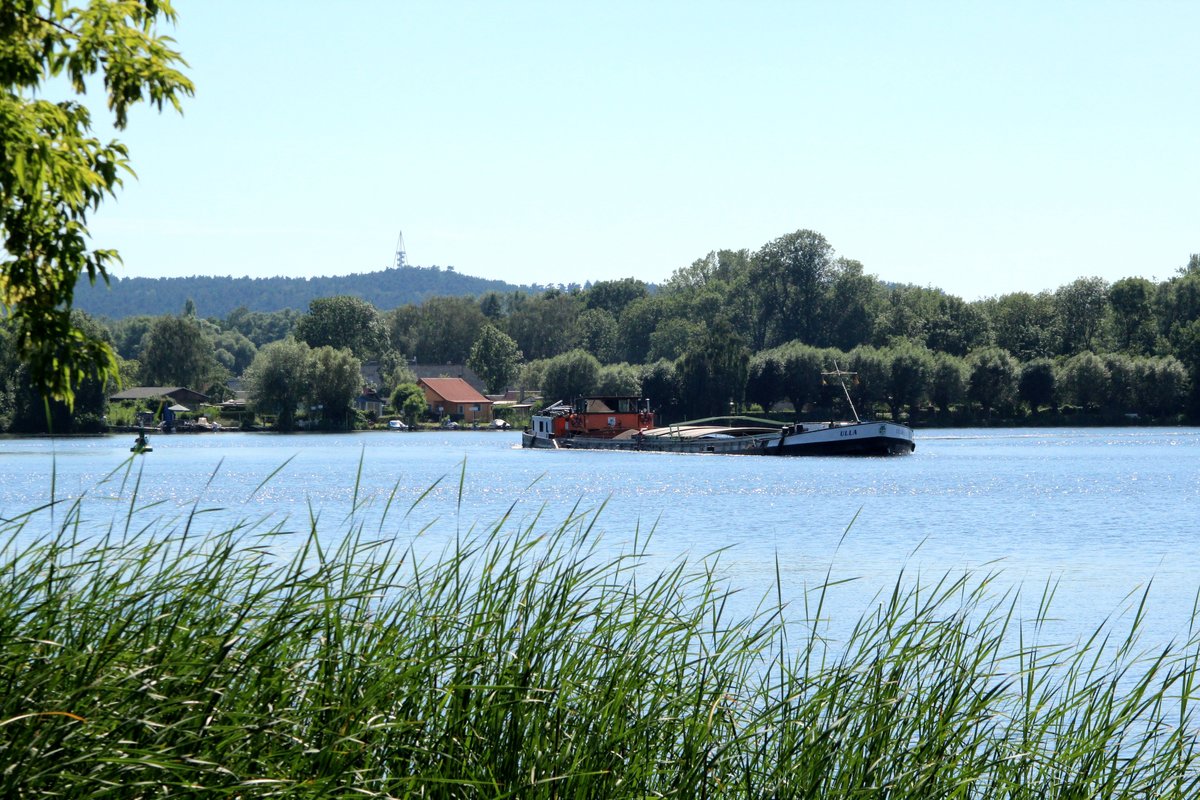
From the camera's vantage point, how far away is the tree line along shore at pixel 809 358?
97.8 metres

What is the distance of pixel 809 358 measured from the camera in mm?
100875

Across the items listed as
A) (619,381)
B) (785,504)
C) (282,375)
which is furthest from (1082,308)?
(785,504)

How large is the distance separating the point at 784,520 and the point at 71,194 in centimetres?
2577

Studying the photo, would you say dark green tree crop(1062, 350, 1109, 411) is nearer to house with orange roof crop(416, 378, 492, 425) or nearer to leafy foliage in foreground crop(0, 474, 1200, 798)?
house with orange roof crop(416, 378, 492, 425)

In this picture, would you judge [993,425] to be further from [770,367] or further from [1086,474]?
[1086,474]

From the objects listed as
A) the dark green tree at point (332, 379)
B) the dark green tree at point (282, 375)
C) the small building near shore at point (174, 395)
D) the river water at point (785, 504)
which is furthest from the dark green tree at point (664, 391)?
the small building near shore at point (174, 395)

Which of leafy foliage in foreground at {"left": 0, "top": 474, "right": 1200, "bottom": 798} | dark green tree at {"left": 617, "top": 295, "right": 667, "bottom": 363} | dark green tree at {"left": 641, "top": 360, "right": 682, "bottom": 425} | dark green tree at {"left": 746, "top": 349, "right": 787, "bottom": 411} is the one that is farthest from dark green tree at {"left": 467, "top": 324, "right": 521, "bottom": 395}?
leafy foliage in foreground at {"left": 0, "top": 474, "right": 1200, "bottom": 798}

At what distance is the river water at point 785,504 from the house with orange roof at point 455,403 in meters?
52.0

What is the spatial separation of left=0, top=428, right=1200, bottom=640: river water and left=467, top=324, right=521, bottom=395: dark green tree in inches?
2482

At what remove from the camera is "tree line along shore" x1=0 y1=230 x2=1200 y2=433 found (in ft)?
321

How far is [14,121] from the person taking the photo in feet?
22.9

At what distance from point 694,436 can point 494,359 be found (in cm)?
7576

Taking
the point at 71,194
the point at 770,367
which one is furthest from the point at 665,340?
the point at 71,194

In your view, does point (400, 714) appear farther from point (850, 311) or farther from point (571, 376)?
point (850, 311)
